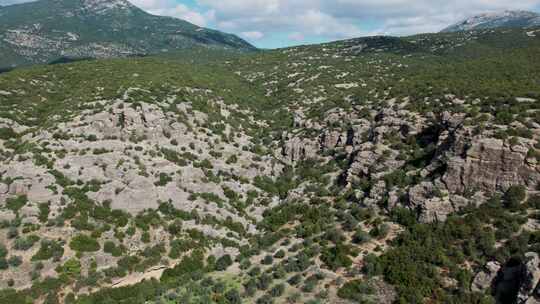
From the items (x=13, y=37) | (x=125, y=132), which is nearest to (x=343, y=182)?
(x=125, y=132)

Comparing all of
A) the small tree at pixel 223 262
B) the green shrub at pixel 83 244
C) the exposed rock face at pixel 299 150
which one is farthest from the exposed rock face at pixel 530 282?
the green shrub at pixel 83 244

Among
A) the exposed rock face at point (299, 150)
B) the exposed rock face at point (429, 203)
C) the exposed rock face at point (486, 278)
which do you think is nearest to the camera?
the exposed rock face at point (486, 278)

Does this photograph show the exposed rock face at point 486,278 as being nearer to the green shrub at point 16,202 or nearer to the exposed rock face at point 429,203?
the exposed rock face at point 429,203

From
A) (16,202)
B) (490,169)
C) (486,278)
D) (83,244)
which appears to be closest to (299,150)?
(490,169)

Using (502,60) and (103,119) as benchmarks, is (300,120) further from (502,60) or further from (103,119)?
(502,60)

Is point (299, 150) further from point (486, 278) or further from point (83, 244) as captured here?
point (83, 244)

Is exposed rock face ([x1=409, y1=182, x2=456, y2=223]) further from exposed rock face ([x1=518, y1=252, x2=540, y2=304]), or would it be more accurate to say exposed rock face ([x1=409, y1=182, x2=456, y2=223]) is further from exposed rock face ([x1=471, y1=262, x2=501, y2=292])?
exposed rock face ([x1=518, y1=252, x2=540, y2=304])

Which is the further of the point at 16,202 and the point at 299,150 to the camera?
the point at 299,150
